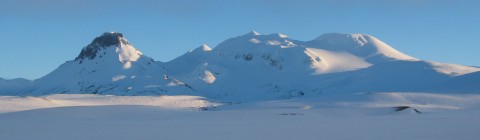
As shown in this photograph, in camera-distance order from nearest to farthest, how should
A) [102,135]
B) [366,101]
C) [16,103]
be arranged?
1. [102,135]
2. [16,103]
3. [366,101]

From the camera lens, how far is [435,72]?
176 m

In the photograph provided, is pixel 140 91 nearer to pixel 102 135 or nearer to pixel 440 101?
pixel 440 101

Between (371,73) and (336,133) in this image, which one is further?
(371,73)

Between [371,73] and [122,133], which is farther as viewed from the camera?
[371,73]

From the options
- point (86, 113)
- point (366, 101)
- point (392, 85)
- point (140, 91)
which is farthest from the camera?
point (140, 91)

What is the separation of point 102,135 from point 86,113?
21.7 m

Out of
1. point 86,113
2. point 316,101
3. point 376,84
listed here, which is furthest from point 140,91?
point 86,113

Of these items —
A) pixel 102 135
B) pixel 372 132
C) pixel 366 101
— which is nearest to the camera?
pixel 372 132

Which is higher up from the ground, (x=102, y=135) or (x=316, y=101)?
(x=316, y=101)

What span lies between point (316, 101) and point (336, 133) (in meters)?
67.8

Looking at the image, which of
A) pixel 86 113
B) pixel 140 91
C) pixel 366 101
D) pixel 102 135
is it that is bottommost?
pixel 102 135

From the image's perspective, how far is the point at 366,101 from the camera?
81938 millimetres

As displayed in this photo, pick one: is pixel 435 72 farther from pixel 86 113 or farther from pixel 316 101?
pixel 86 113

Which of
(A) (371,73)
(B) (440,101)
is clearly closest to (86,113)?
(B) (440,101)
